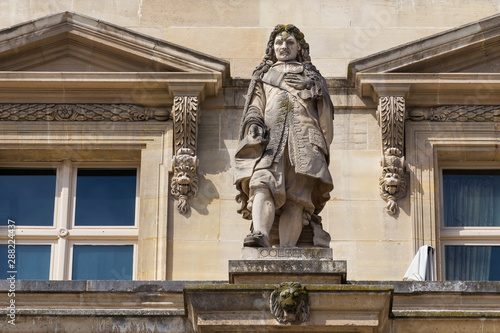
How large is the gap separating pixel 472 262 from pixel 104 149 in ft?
14.7

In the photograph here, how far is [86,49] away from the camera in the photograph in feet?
71.2

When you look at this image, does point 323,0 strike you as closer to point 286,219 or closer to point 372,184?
point 372,184

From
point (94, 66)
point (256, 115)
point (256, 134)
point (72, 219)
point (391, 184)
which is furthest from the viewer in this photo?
point (94, 66)

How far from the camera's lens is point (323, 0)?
22.2 meters

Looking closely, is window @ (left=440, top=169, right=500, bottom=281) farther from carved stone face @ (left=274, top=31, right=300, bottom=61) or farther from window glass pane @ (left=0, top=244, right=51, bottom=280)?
window glass pane @ (left=0, top=244, right=51, bottom=280)

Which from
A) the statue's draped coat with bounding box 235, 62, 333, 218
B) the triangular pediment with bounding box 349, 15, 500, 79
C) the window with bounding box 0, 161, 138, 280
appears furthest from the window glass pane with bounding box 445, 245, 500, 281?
the window with bounding box 0, 161, 138, 280

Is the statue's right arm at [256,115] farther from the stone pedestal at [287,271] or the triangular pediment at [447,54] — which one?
the triangular pediment at [447,54]

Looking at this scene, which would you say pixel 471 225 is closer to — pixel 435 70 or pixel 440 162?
pixel 440 162

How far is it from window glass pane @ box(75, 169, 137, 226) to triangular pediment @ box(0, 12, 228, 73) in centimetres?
129

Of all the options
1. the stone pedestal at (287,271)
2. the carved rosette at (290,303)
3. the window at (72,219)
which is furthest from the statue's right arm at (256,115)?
the window at (72,219)

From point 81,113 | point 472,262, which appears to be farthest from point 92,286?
point 472,262

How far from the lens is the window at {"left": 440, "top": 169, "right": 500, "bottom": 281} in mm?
20781

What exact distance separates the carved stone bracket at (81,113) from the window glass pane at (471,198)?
3498 millimetres

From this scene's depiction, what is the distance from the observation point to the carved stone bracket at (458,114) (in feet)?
69.7
